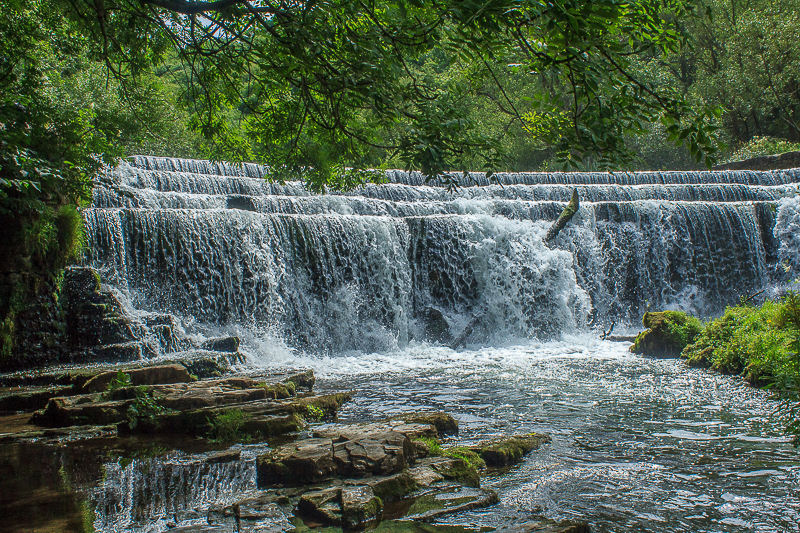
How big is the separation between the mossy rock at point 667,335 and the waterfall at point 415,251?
83.5 inches

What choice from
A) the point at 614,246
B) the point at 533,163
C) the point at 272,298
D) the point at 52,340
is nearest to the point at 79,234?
the point at 52,340

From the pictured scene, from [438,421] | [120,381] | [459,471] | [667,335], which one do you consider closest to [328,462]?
[459,471]

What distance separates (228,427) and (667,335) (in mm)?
9072

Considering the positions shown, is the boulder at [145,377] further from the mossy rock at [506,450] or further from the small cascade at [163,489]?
Answer: the mossy rock at [506,450]

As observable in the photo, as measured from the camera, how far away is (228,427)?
6.01 m

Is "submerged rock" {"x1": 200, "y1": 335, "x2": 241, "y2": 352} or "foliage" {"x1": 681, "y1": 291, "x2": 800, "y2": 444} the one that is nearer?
"foliage" {"x1": 681, "y1": 291, "x2": 800, "y2": 444}

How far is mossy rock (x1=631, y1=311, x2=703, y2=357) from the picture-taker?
38.8ft

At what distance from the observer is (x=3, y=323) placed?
30.0ft

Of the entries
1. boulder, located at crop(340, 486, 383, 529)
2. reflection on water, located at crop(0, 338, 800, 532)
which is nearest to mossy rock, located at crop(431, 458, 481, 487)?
reflection on water, located at crop(0, 338, 800, 532)

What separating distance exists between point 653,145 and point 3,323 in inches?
1269

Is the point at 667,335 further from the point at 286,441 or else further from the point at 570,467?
the point at 286,441

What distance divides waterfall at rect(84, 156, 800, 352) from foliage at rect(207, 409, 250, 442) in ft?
Answer: 14.7

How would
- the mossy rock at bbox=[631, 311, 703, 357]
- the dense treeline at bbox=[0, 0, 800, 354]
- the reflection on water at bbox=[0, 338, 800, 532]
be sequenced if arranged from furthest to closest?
1. the mossy rock at bbox=[631, 311, 703, 357]
2. the reflection on water at bbox=[0, 338, 800, 532]
3. the dense treeline at bbox=[0, 0, 800, 354]

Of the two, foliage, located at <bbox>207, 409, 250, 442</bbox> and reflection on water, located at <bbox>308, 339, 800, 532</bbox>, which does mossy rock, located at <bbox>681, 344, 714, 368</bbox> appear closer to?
reflection on water, located at <bbox>308, 339, 800, 532</bbox>
